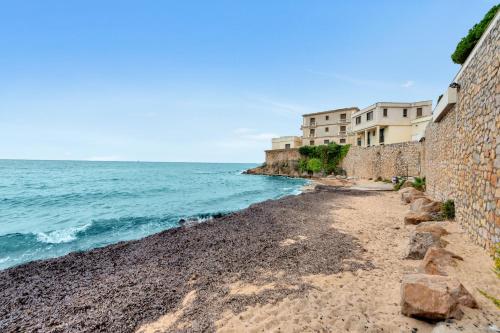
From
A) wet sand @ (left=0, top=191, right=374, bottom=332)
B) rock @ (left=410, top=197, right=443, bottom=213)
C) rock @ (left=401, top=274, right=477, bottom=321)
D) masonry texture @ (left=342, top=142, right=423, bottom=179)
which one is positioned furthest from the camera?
masonry texture @ (left=342, top=142, right=423, bottom=179)

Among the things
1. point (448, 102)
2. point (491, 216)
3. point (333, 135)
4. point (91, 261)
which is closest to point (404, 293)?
point (491, 216)

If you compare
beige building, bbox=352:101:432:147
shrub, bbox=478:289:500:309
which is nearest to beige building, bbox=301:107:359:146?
beige building, bbox=352:101:432:147

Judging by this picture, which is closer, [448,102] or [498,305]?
[498,305]

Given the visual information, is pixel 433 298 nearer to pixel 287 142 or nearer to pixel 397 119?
pixel 397 119

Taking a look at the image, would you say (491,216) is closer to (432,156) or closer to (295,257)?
(295,257)

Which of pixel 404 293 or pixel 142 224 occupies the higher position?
pixel 404 293

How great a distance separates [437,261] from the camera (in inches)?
219

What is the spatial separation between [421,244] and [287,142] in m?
61.4

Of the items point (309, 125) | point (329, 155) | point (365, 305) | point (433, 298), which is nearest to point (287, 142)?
point (309, 125)

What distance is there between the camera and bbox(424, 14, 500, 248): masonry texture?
18.8 ft

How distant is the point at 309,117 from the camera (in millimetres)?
61594

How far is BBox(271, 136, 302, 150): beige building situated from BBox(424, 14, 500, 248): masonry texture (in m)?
55.9

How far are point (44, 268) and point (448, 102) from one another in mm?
16214

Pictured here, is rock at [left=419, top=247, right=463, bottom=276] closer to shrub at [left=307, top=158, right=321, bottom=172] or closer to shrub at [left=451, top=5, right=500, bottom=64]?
shrub at [left=451, top=5, right=500, bottom=64]
